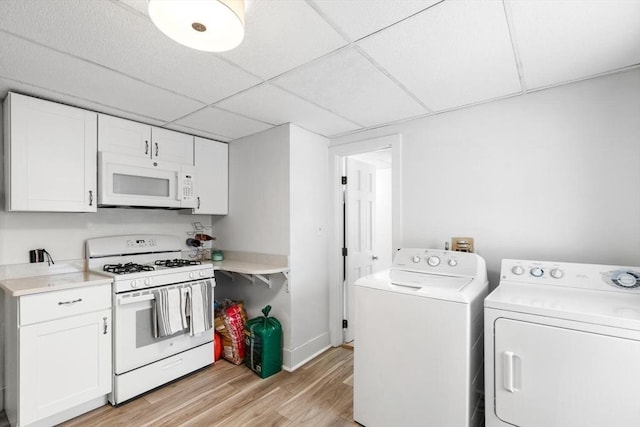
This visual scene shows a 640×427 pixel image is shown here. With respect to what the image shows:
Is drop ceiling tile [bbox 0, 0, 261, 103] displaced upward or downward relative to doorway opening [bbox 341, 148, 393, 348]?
upward

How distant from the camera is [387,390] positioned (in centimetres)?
189

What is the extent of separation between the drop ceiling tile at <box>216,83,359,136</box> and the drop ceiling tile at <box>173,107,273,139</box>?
133mm

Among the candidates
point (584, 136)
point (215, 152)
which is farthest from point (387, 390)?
point (215, 152)

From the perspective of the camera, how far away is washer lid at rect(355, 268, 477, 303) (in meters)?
1.72

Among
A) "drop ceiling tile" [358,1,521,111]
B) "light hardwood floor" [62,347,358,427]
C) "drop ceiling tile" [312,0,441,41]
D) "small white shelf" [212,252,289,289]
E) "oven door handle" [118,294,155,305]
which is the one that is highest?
"drop ceiling tile" [312,0,441,41]

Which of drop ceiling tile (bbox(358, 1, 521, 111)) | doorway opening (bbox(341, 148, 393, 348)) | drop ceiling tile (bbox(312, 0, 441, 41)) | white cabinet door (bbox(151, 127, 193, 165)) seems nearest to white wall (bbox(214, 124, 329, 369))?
doorway opening (bbox(341, 148, 393, 348))

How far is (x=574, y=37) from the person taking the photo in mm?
1521

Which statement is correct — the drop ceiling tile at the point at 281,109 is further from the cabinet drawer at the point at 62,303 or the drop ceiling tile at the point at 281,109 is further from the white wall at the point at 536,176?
the cabinet drawer at the point at 62,303

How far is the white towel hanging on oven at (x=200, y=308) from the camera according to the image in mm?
2572

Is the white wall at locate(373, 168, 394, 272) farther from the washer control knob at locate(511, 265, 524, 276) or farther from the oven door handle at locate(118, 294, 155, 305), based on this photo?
the oven door handle at locate(118, 294, 155, 305)

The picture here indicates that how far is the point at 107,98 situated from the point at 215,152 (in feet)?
3.92

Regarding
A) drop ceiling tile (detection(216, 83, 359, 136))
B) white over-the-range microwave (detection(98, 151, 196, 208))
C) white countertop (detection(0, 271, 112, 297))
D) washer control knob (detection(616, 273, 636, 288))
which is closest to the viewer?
washer control knob (detection(616, 273, 636, 288))

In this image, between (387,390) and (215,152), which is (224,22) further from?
(215,152)

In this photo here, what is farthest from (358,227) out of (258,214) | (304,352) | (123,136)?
(123,136)
